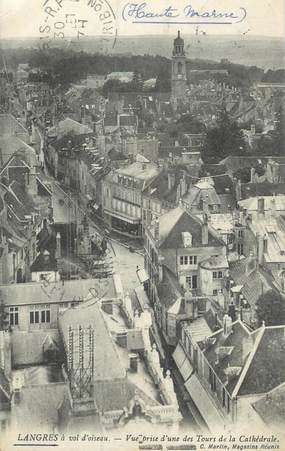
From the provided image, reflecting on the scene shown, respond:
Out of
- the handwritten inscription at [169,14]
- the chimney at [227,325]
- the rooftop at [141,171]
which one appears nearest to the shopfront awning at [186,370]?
the chimney at [227,325]

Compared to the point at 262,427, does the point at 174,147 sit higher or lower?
higher

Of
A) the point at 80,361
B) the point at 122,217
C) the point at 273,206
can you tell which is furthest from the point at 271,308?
the point at 80,361

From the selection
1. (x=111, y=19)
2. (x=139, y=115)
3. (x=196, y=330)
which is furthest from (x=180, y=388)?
(x=111, y=19)

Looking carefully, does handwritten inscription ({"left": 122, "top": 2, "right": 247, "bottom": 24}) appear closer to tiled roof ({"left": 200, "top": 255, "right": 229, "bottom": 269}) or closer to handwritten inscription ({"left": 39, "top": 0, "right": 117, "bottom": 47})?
handwritten inscription ({"left": 39, "top": 0, "right": 117, "bottom": 47})

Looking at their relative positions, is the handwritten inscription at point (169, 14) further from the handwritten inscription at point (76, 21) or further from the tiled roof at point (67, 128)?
the tiled roof at point (67, 128)

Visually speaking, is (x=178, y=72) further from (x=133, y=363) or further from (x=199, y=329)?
(x=133, y=363)

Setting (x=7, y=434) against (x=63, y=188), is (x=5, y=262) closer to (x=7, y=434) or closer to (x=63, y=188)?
(x=63, y=188)
